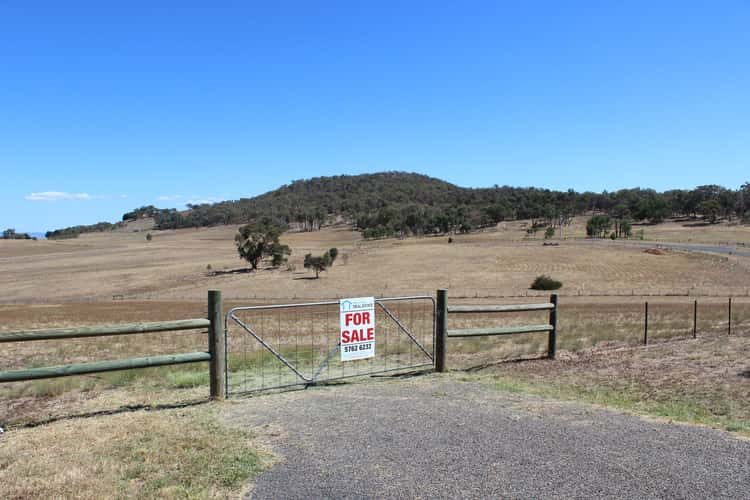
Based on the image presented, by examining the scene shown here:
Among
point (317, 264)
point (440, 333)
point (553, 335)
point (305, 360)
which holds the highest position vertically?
point (440, 333)

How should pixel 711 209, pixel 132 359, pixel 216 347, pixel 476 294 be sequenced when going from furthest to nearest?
pixel 711 209, pixel 476 294, pixel 216 347, pixel 132 359

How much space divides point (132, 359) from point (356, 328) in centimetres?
386

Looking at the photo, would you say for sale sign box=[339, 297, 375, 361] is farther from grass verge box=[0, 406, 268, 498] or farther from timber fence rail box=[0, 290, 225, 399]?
grass verge box=[0, 406, 268, 498]

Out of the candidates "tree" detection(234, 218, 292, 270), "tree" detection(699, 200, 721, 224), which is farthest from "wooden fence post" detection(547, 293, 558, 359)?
"tree" detection(699, 200, 721, 224)

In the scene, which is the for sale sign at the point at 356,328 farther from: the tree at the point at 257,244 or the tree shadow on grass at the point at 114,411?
the tree at the point at 257,244

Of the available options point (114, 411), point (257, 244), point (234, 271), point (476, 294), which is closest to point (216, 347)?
point (114, 411)

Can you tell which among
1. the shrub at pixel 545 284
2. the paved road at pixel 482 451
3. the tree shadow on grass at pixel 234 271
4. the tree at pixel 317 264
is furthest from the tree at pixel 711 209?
the paved road at pixel 482 451

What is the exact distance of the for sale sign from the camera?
10.2m

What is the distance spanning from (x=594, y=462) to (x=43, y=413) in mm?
8388

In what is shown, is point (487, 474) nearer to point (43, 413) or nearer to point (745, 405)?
point (745, 405)

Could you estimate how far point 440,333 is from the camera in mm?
10969

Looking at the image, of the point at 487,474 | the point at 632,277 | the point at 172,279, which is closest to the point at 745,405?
the point at 487,474

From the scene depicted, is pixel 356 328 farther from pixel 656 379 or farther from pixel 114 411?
pixel 656 379

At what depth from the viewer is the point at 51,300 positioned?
54.1m
